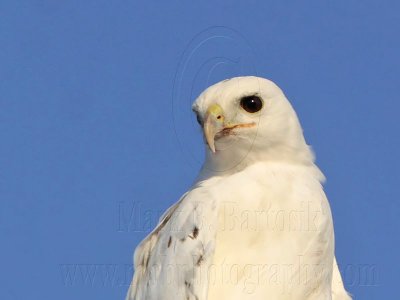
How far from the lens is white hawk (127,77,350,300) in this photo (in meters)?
13.0

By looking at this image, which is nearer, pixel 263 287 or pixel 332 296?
pixel 263 287

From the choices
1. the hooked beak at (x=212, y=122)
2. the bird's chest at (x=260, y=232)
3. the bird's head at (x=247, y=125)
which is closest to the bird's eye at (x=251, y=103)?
the bird's head at (x=247, y=125)

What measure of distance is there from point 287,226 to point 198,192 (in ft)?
3.70

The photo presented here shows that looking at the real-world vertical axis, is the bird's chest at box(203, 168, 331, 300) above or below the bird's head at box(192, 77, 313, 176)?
below

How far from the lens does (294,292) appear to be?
12.9m

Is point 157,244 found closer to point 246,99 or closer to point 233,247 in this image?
point 233,247

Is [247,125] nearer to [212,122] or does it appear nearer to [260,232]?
[212,122]

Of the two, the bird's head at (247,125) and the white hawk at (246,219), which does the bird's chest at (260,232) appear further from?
the bird's head at (247,125)

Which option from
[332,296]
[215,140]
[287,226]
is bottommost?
[332,296]

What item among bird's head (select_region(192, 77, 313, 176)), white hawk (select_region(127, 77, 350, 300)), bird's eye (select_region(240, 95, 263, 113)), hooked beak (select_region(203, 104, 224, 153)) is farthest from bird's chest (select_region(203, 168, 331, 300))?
bird's eye (select_region(240, 95, 263, 113))

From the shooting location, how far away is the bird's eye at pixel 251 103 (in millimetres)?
13492

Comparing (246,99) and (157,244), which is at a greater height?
(246,99)

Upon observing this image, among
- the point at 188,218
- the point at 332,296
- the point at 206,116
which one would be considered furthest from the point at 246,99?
the point at 332,296

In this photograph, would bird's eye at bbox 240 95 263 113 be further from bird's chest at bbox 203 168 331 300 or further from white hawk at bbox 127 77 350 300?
bird's chest at bbox 203 168 331 300
